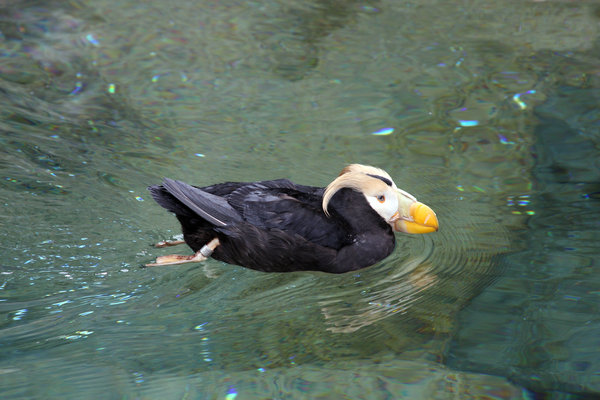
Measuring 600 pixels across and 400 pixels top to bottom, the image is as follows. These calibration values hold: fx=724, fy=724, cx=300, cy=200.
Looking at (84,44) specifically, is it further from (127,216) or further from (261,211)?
(261,211)

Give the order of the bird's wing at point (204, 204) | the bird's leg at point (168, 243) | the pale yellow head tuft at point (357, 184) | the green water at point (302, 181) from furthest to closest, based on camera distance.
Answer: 1. the bird's leg at point (168, 243)
2. the pale yellow head tuft at point (357, 184)
3. the bird's wing at point (204, 204)
4. the green water at point (302, 181)

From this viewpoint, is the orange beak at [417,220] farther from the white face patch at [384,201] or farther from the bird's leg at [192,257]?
the bird's leg at [192,257]

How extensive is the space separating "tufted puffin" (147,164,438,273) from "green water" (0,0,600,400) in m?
A: 0.11

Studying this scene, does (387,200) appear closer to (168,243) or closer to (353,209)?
(353,209)

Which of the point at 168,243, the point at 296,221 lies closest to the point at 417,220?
the point at 296,221

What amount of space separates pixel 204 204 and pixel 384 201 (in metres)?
0.82

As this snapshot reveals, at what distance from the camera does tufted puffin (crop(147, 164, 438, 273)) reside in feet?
10.5

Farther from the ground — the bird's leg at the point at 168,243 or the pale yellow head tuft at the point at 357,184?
the pale yellow head tuft at the point at 357,184

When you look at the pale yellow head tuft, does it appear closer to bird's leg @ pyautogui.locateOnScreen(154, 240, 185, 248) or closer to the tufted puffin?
the tufted puffin

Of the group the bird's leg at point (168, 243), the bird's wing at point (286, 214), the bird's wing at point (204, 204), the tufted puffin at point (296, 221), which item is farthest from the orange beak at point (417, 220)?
the bird's leg at point (168, 243)

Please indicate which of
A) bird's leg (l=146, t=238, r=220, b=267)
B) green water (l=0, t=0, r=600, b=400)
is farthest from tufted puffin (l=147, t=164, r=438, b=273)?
green water (l=0, t=0, r=600, b=400)

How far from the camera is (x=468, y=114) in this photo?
5047mm

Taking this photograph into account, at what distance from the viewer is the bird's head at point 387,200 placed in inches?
130

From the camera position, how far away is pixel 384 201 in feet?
11.0
